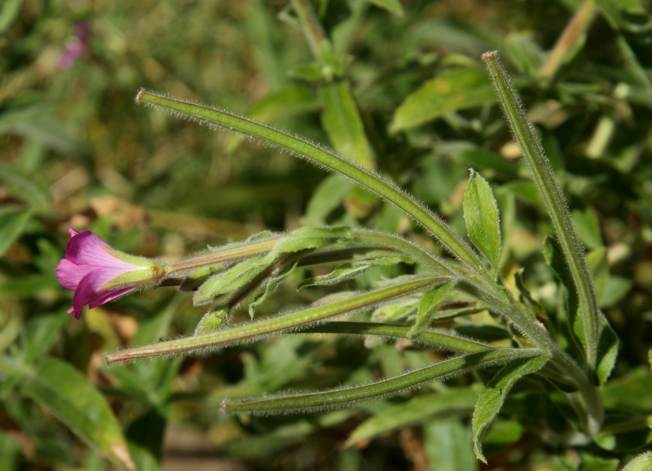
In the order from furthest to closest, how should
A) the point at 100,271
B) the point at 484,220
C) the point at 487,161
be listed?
the point at 487,161, the point at 484,220, the point at 100,271

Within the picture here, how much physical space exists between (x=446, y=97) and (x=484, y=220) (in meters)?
0.55

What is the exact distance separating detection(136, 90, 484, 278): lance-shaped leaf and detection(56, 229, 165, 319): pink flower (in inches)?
7.0

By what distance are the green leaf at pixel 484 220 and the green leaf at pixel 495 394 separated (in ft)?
0.43

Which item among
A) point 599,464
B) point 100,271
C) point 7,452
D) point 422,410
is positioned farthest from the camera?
point 7,452

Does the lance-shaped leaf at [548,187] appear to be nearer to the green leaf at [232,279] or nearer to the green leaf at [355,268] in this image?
the green leaf at [355,268]

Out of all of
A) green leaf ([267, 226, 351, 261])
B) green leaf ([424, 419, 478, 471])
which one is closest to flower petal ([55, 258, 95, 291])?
green leaf ([267, 226, 351, 261])

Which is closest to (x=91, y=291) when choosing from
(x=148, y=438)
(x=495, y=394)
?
(x=495, y=394)

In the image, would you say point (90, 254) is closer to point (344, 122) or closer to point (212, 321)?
point (212, 321)

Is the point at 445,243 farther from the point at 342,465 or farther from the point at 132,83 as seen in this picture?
the point at 132,83

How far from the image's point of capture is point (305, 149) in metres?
Answer: 0.98

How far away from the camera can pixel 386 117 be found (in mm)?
1870

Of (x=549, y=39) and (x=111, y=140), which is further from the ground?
(x=549, y=39)

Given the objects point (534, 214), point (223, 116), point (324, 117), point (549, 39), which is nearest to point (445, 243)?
point (223, 116)

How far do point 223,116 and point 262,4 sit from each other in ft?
5.67
